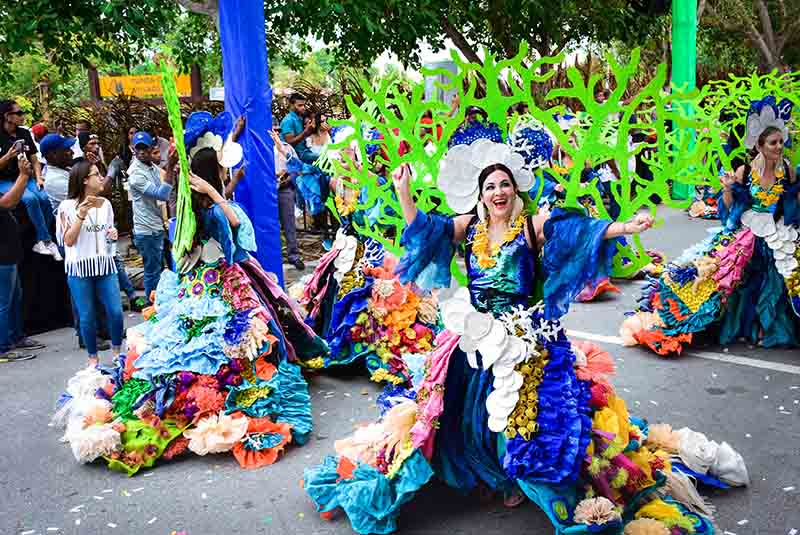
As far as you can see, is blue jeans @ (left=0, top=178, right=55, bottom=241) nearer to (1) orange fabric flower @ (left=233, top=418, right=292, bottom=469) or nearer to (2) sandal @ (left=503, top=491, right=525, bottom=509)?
(1) orange fabric flower @ (left=233, top=418, right=292, bottom=469)

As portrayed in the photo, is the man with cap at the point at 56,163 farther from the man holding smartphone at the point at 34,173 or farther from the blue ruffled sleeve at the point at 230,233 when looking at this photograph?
the blue ruffled sleeve at the point at 230,233

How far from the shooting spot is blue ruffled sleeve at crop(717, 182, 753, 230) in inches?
215

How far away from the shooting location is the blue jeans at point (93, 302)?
5.24 meters

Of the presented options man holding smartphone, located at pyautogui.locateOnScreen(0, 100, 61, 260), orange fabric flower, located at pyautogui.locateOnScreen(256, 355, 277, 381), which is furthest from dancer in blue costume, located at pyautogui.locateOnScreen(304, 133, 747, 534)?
man holding smartphone, located at pyautogui.locateOnScreen(0, 100, 61, 260)

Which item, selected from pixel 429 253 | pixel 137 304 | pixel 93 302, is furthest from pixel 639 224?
pixel 137 304

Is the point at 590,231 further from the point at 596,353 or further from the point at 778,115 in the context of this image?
the point at 778,115

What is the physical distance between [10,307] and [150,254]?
135 cm

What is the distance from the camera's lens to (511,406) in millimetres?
3064

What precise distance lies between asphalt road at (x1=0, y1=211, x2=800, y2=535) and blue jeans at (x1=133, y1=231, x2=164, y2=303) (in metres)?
1.64

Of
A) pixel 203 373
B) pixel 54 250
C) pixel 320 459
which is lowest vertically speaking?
pixel 320 459

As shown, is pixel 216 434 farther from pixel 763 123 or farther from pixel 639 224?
pixel 763 123

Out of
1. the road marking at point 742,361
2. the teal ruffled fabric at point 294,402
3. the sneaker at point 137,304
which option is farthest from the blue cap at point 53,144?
the road marking at point 742,361

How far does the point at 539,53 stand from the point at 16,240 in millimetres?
8571

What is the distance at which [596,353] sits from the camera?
3.51 metres
